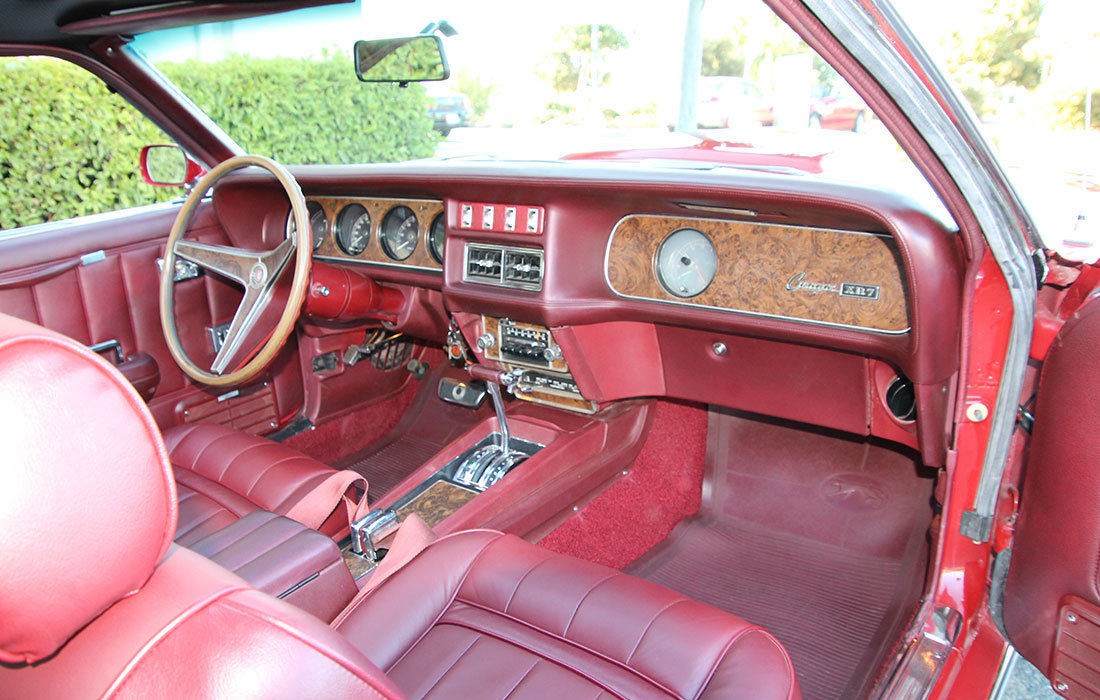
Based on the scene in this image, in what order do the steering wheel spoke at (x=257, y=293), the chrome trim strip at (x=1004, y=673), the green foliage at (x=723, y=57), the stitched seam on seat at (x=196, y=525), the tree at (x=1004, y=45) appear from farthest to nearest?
the green foliage at (x=723, y=57) → the tree at (x=1004, y=45) → the steering wheel spoke at (x=257, y=293) → the stitched seam on seat at (x=196, y=525) → the chrome trim strip at (x=1004, y=673)

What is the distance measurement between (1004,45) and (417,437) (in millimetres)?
3480

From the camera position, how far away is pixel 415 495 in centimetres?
263

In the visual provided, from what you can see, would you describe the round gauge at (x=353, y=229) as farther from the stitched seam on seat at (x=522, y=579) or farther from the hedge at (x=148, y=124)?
the stitched seam on seat at (x=522, y=579)

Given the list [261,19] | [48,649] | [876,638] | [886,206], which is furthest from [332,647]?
[261,19]

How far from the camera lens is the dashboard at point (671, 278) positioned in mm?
1922

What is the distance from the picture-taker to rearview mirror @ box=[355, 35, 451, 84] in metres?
2.35

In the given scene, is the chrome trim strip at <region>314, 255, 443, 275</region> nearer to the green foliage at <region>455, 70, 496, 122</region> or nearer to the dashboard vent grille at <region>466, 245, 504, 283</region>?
the dashboard vent grille at <region>466, 245, 504, 283</region>

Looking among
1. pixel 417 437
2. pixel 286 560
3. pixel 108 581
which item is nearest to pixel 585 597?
pixel 286 560

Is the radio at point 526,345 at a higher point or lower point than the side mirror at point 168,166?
lower

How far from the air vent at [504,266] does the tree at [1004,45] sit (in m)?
2.02

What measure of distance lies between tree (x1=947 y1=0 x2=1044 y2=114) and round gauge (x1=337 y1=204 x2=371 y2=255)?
2.48 metres

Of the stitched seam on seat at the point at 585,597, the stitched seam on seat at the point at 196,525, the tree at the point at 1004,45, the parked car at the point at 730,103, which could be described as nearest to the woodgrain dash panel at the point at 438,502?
the stitched seam on seat at the point at 196,525

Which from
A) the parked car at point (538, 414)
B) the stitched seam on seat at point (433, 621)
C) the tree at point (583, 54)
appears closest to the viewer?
the parked car at point (538, 414)

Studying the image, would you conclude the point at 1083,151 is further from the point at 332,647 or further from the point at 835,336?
the point at 332,647
